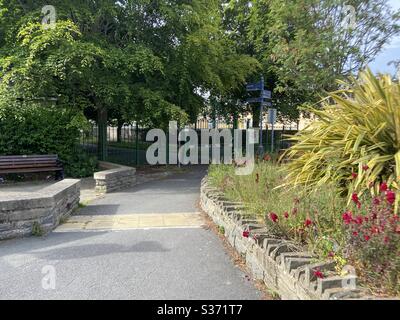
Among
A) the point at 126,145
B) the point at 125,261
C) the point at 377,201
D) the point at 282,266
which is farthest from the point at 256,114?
the point at 282,266

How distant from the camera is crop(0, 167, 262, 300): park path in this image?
13.1 ft

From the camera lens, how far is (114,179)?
412 inches

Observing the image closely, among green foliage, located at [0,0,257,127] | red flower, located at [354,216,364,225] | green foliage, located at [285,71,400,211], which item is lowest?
red flower, located at [354,216,364,225]

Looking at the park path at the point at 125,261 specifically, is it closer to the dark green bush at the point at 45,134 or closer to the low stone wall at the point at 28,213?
the low stone wall at the point at 28,213

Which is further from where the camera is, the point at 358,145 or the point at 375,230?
the point at 358,145

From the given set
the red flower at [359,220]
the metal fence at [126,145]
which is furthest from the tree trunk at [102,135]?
the red flower at [359,220]

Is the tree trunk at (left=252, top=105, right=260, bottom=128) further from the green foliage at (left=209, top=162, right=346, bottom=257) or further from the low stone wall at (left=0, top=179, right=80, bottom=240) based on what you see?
the low stone wall at (left=0, top=179, right=80, bottom=240)

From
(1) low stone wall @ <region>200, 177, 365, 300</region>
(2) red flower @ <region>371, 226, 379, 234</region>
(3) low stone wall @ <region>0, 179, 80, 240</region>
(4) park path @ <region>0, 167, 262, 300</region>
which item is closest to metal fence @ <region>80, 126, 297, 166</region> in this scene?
(4) park path @ <region>0, 167, 262, 300</region>

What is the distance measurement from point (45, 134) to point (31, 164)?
1.16 meters

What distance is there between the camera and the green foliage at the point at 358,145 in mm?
5054

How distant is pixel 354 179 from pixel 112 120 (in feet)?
45.9

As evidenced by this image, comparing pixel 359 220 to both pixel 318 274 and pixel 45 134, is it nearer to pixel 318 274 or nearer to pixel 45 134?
pixel 318 274

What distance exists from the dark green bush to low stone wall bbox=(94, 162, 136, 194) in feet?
4.94

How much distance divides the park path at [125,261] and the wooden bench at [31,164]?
4.18 meters
